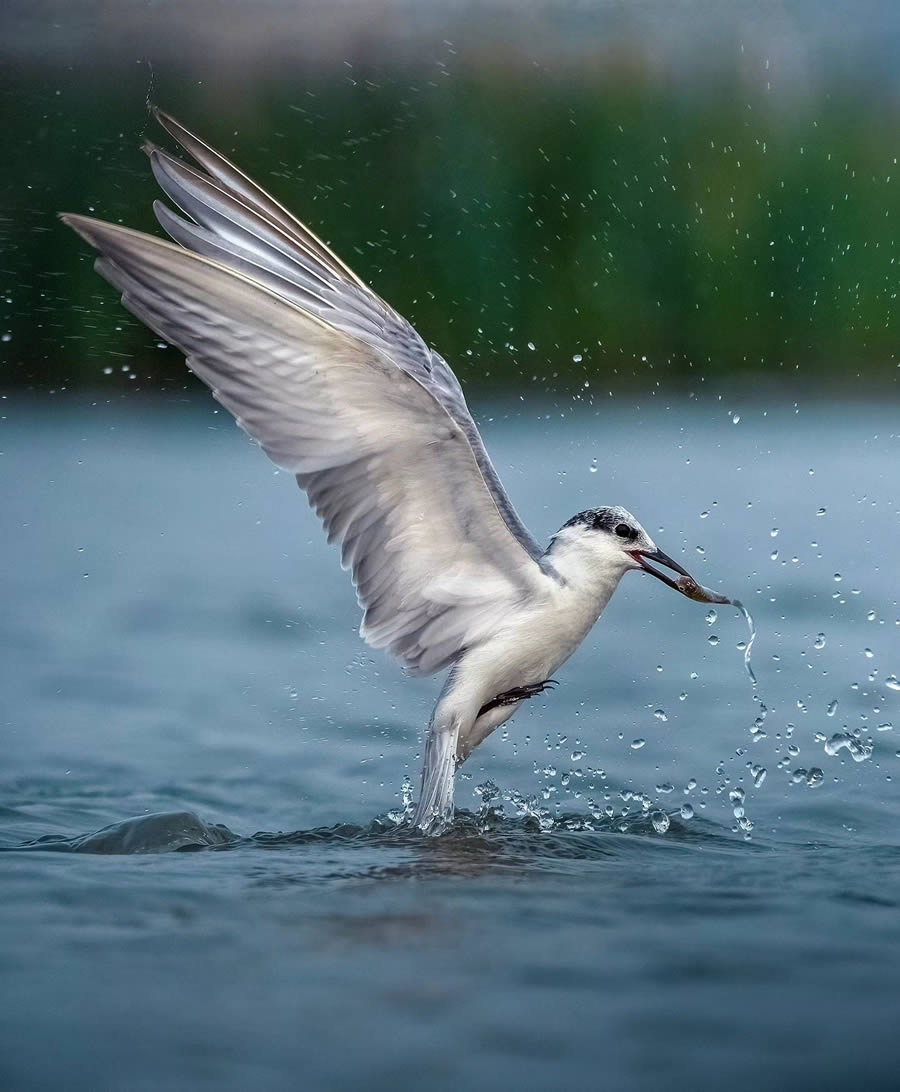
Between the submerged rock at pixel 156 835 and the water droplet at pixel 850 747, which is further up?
the water droplet at pixel 850 747

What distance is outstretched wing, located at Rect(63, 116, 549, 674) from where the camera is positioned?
4.55m

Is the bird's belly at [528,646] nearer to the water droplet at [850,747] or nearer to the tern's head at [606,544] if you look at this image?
the tern's head at [606,544]

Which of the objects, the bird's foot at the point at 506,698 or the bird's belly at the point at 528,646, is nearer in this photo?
the bird's belly at the point at 528,646

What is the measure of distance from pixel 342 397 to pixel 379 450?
19 cm

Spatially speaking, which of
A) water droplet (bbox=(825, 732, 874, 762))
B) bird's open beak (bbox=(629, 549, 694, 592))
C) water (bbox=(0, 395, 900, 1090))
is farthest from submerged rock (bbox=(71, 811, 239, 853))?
water droplet (bbox=(825, 732, 874, 762))

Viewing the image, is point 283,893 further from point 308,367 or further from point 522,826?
point 308,367

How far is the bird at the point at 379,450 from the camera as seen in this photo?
180 inches

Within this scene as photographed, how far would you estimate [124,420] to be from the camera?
16.5m

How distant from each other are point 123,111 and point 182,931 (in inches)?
503

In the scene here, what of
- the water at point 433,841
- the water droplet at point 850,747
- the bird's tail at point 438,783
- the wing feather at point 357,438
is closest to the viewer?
the water at point 433,841


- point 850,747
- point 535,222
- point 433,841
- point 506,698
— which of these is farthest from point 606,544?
point 535,222

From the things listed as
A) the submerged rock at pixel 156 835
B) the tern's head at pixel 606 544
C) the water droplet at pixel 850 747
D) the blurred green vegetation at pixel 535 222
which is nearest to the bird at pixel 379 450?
the tern's head at pixel 606 544

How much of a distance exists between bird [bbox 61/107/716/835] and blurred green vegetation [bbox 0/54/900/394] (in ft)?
31.3

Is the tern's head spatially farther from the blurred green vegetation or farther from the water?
the blurred green vegetation
